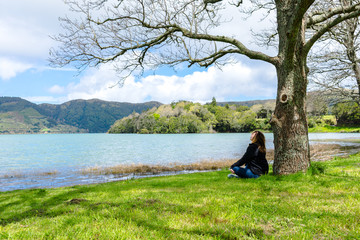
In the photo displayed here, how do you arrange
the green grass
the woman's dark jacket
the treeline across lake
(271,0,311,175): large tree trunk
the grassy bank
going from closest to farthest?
the green grass < (271,0,311,175): large tree trunk < the woman's dark jacket < the grassy bank < the treeline across lake

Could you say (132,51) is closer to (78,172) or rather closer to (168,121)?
(78,172)

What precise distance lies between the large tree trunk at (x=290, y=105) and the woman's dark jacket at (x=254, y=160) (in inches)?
18.5

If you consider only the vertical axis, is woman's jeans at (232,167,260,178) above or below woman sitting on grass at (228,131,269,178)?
below

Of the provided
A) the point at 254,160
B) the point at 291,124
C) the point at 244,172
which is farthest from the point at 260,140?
the point at 244,172

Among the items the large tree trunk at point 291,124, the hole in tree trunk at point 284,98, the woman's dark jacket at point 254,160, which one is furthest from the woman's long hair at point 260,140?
the hole in tree trunk at point 284,98

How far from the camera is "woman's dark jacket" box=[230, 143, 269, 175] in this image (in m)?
8.23

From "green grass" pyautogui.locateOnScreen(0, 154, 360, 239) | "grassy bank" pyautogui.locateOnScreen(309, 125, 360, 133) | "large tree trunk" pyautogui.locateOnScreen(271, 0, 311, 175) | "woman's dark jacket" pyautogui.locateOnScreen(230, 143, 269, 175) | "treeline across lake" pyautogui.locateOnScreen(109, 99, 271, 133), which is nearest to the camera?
"green grass" pyautogui.locateOnScreen(0, 154, 360, 239)

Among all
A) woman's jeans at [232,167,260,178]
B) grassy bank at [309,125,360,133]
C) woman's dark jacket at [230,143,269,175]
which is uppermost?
woman's dark jacket at [230,143,269,175]

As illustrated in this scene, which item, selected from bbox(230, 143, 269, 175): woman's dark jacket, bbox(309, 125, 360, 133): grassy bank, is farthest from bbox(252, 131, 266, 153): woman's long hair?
bbox(309, 125, 360, 133): grassy bank

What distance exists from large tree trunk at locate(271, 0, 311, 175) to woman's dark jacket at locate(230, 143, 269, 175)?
469mm

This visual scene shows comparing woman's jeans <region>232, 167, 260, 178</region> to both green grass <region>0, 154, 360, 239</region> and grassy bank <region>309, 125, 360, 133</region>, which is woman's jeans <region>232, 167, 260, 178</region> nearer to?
green grass <region>0, 154, 360, 239</region>

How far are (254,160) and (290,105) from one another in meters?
2.29

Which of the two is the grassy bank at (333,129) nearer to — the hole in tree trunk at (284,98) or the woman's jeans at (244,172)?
the hole in tree trunk at (284,98)

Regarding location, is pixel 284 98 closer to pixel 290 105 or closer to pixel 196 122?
pixel 290 105
